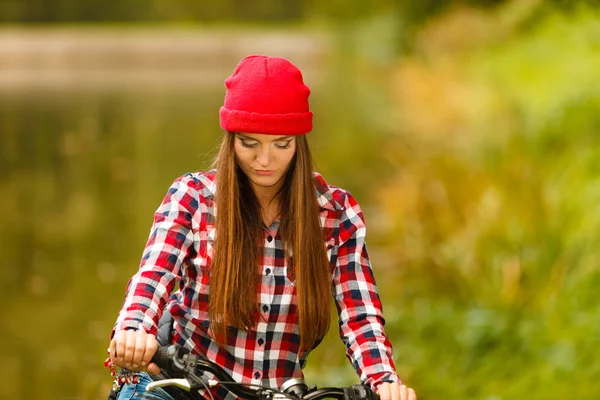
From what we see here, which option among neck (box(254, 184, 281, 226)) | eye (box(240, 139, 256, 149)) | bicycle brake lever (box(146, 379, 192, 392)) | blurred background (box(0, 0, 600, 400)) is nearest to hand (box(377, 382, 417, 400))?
bicycle brake lever (box(146, 379, 192, 392))

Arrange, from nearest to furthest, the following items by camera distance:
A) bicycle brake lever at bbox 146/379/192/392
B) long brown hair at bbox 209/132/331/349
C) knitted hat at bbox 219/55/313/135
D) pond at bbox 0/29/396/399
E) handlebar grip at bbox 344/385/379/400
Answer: bicycle brake lever at bbox 146/379/192/392
handlebar grip at bbox 344/385/379/400
knitted hat at bbox 219/55/313/135
long brown hair at bbox 209/132/331/349
pond at bbox 0/29/396/399

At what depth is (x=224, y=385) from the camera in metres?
2.67

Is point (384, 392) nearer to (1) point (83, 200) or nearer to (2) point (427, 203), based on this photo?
(2) point (427, 203)

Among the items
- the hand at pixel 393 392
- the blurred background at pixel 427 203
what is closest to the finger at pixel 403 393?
the hand at pixel 393 392

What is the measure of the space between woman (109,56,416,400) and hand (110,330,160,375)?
184 mm

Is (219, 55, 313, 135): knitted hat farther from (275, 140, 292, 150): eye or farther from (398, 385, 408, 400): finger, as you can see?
(398, 385, 408, 400): finger

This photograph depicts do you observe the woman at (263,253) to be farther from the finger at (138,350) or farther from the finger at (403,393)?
the finger at (138,350)

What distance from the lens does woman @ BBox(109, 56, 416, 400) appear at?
109 inches

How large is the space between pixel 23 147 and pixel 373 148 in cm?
469

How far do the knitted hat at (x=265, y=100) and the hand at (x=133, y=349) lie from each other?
56 centimetres

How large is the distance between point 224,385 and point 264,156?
556 mm

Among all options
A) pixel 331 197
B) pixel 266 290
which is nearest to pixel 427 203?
pixel 331 197

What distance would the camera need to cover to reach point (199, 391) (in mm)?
2834

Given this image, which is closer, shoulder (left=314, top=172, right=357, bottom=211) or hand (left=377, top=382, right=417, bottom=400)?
hand (left=377, top=382, right=417, bottom=400)
